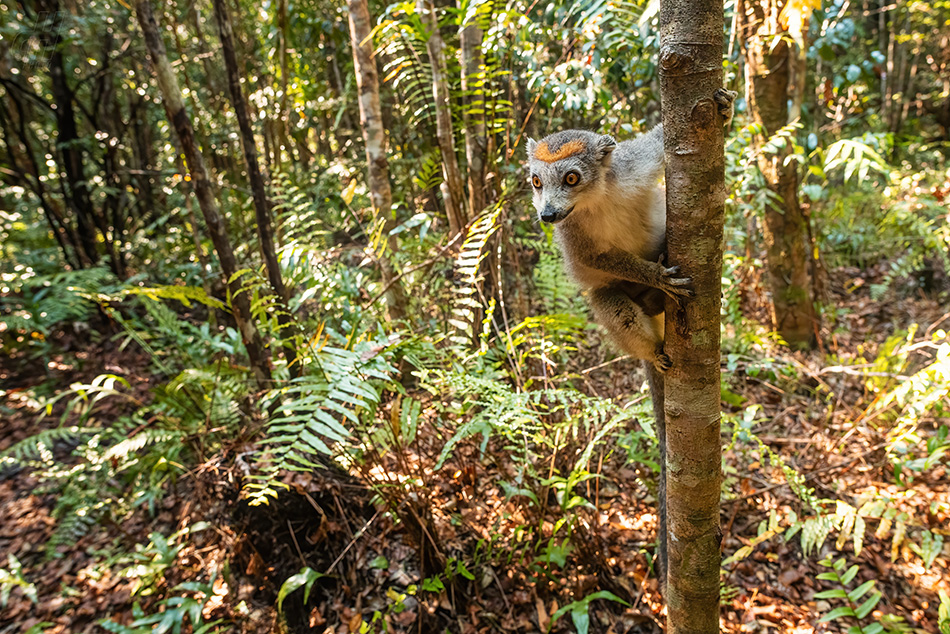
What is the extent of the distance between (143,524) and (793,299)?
6.52 metres

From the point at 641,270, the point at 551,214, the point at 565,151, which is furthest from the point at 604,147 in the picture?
the point at 641,270

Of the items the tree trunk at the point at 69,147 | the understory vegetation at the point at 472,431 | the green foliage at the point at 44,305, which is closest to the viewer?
the understory vegetation at the point at 472,431

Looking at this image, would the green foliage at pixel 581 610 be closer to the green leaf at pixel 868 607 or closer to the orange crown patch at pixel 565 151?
the green leaf at pixel 868 607

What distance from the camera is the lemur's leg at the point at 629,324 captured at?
2652 mm

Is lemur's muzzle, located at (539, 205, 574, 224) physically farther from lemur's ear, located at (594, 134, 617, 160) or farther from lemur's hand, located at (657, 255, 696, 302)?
lemur's hand, located at (657, 255, 696, 302)

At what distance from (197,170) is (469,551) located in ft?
10.8

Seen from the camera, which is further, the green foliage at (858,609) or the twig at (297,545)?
the twig at (297,545)

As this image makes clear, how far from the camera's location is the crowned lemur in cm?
265

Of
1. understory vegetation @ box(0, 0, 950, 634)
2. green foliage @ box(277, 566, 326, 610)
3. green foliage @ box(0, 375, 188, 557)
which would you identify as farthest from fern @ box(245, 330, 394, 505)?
green foliage @ box(0, 375, 188, 557)

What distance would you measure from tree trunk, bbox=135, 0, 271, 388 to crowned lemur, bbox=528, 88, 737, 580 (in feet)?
6.75

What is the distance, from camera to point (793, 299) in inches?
219

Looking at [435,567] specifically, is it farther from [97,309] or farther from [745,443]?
[97,309]

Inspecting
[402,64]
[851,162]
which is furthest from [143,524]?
[851,162]

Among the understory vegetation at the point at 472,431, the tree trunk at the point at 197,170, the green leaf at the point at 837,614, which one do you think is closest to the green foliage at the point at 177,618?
the understory vegetation at the point at 472,431
